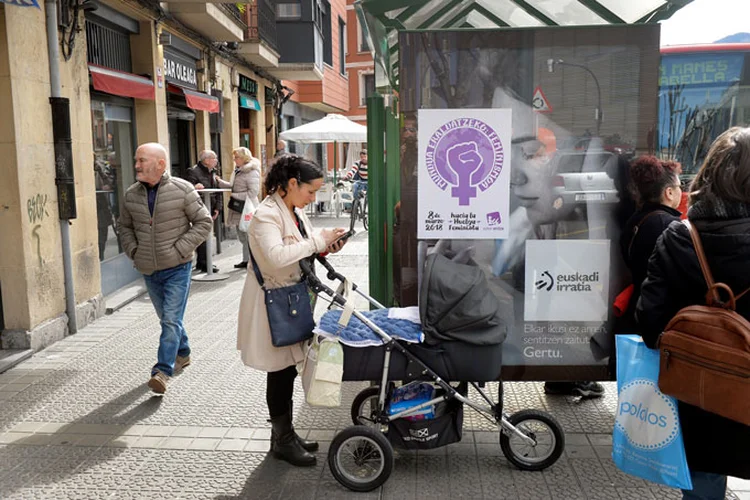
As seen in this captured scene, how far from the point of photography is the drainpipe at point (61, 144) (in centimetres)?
655

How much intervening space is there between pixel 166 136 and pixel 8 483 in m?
6.99

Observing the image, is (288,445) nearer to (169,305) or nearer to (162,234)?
(169,305)

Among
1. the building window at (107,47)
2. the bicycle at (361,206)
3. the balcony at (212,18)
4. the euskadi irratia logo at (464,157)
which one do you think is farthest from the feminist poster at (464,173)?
the bicycle at (361,206)

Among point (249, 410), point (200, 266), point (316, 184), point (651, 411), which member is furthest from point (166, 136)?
point (651, 411)

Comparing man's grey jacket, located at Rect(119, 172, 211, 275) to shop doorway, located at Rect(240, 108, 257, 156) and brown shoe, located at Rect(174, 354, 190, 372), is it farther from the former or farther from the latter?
shop doorway, located at Rect(240, 108, 257, 156)

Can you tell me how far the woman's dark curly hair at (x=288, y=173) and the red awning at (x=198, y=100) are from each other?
7.52 meters

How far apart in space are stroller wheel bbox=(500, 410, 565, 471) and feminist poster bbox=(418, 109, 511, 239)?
1.02m

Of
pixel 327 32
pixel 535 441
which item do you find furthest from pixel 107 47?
pixel 327 32

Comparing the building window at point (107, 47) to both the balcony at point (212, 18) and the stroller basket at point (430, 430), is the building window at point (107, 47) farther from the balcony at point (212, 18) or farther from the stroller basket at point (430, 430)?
the stroller basket at point (430, 430)

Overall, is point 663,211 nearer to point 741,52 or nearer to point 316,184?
point 316,184

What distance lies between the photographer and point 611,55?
3.87 meters

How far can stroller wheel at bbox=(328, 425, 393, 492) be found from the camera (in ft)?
12.0

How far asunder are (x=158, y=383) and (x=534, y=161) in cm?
309

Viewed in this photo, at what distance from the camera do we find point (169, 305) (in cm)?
530
